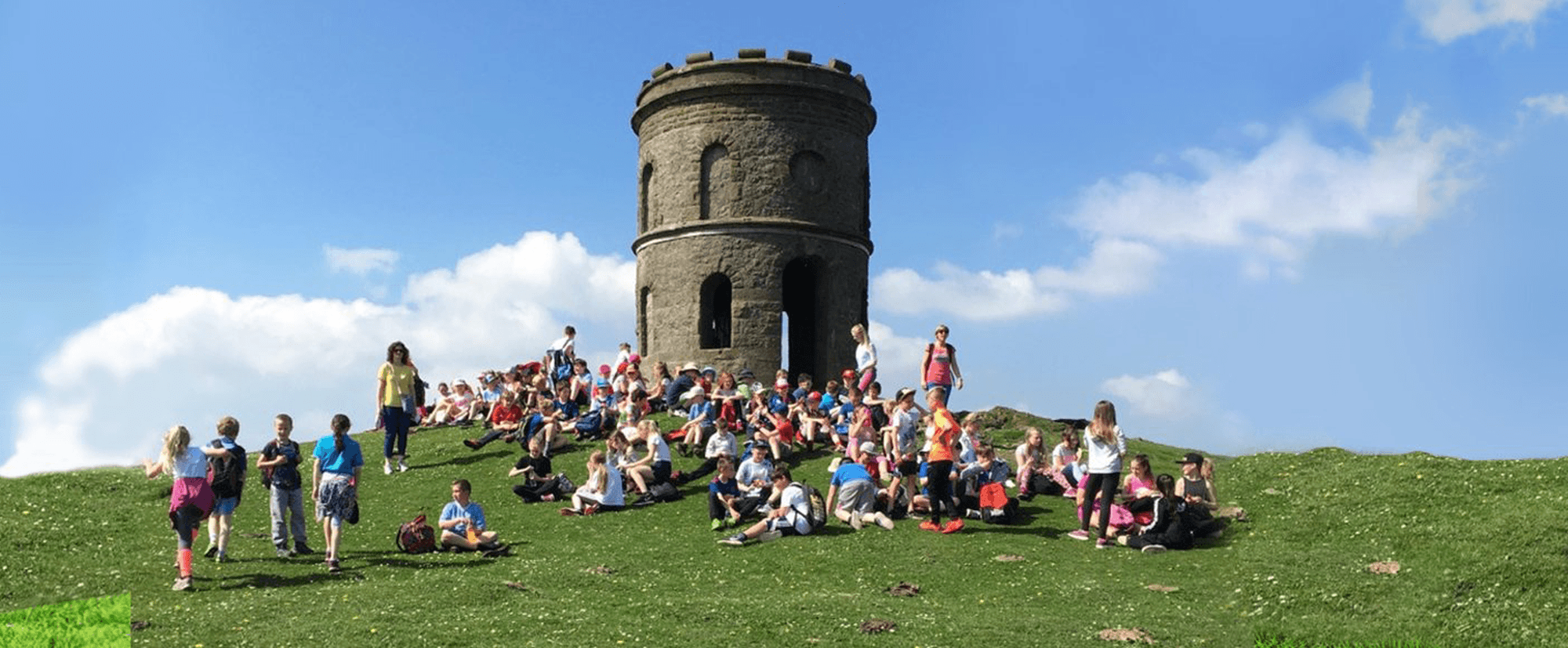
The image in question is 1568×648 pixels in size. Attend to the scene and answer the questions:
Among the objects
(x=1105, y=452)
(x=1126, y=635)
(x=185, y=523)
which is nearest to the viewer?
(x=1126, y=635)

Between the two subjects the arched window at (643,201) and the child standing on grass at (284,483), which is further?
the arched window at (643,201)

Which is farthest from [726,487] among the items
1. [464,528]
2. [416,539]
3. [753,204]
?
[753,204]

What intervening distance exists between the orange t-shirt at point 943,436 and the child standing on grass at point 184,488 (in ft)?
33.4

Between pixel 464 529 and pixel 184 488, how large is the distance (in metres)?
4.24

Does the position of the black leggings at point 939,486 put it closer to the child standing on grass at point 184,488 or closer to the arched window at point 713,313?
the child standing on grass at point 184,488

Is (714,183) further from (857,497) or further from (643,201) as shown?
(857,497)

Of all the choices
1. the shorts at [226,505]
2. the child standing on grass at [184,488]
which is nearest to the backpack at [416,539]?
the shorts at [226,505]

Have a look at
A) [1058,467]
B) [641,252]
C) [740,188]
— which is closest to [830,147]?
[740,188]

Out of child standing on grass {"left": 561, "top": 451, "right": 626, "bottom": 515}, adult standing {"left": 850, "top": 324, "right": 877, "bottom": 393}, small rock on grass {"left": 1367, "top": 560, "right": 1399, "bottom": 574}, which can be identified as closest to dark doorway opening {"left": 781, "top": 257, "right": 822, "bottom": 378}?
adult standing {"left": 850, "top": 324, "right": 877, "bottom": 393}

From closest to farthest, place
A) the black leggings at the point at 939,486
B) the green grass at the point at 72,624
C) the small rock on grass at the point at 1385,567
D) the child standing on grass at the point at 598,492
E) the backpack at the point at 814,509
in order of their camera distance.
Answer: the green grass at the point at 72,624 → the small rock on grass at the point at 1385,567 → the black leggings at the point at 939,486 → the backpack at the point at 814,509 → the child standing on grass at the point at 598,492

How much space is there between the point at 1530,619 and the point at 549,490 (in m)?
15.8

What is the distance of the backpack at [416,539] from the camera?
763 inches

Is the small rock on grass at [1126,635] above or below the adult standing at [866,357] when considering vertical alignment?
below

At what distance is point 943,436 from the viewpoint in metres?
19.7
